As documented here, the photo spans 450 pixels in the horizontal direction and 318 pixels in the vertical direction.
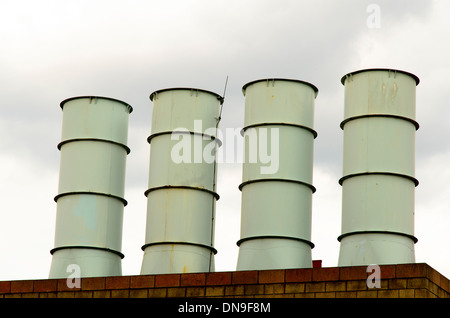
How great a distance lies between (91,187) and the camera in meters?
23.1

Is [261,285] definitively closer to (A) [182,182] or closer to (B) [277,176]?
(B) [277,176]

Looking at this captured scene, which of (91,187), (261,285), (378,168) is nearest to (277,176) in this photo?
(378,168)

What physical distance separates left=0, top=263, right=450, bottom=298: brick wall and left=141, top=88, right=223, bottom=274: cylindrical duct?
161 cm

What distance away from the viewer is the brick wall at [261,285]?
18.8 meters

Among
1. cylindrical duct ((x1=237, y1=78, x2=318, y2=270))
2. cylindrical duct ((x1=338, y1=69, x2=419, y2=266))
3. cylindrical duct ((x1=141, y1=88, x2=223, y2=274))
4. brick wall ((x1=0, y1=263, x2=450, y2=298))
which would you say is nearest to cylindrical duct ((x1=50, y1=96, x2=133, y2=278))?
cylindrical duct ((x1=141, y1=88, x2=223, y2=274))

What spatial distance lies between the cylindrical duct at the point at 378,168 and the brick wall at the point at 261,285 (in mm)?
1558

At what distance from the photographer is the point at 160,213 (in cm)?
2239

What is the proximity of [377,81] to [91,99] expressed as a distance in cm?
587

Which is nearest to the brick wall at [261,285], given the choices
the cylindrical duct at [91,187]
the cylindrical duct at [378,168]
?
the cylindrical duct at [91,187]

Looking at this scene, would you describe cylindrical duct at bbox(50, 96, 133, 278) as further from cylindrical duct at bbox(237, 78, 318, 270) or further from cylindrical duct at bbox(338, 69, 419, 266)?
cylindrical duct at bbox(338, 69, 419, 266)

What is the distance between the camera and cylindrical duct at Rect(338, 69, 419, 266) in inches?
818

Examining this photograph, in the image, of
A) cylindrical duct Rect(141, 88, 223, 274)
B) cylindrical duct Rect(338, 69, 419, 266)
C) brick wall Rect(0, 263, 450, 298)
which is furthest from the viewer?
cylindrical duct Rect(141, 88, 223, 274)

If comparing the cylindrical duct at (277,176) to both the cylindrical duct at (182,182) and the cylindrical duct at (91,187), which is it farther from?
the cylindrical duct at (91,187)
